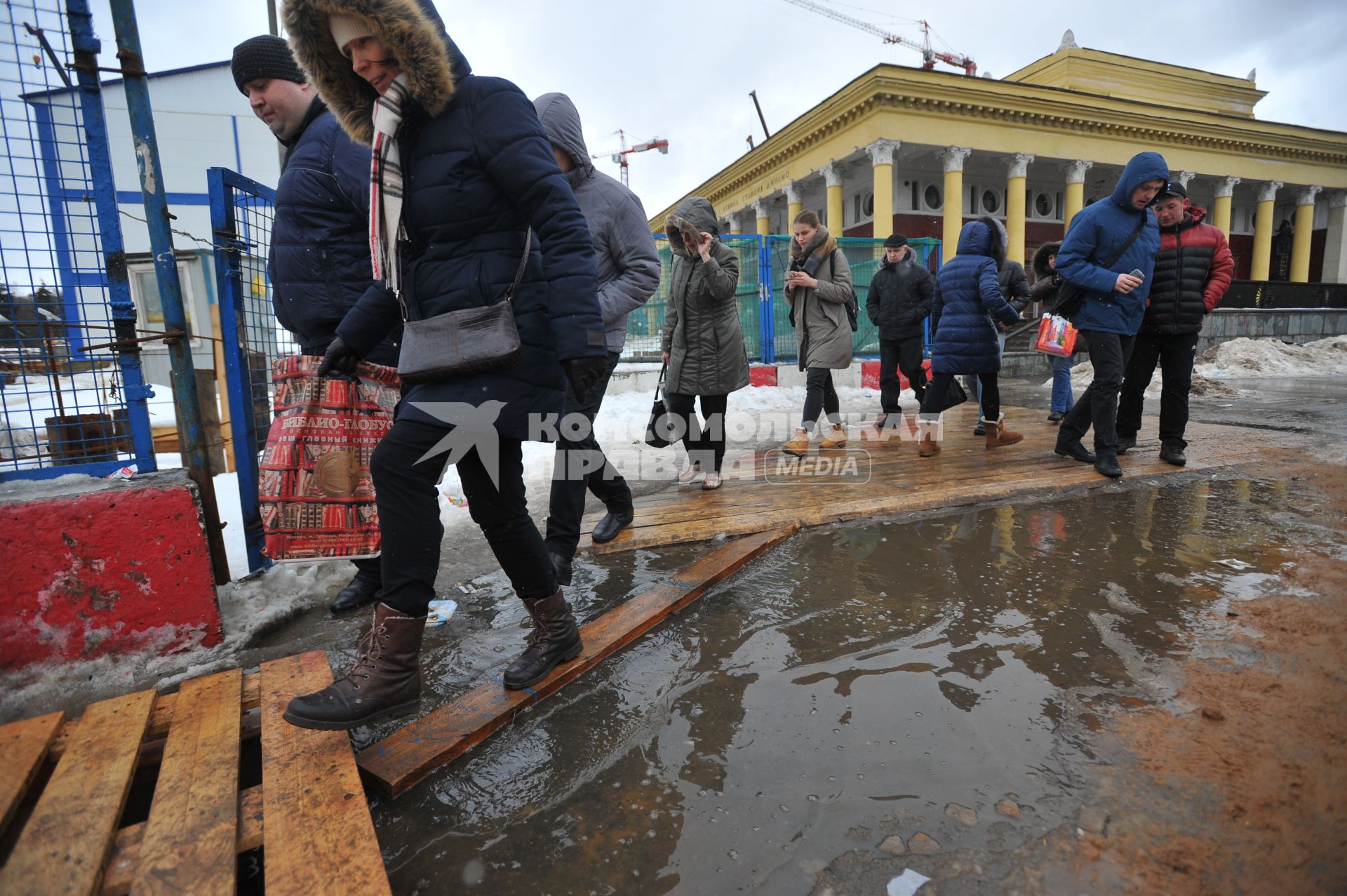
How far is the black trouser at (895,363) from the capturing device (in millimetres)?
6176

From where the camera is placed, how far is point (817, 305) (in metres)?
5.40

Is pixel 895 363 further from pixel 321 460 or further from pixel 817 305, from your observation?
pixel 321 460

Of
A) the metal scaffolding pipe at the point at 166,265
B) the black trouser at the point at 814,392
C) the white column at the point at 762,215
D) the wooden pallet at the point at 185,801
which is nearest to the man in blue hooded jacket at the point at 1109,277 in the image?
the black trouser at the point at 814,392

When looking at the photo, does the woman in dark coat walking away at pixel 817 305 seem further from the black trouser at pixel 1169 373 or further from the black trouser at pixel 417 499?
the black trouser at pixel 417 499

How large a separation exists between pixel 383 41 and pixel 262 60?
1.31 meters

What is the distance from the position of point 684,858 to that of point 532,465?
4.12m

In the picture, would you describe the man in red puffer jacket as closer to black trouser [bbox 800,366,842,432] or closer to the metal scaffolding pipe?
black trouser [bbox 800,366,842,432]

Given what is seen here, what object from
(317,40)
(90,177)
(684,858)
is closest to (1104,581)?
(684,858)

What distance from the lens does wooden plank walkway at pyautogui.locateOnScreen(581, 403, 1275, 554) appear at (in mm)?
3596

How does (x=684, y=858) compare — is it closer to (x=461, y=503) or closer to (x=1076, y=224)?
(x=461, y=503)

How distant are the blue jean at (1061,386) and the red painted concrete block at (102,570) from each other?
6.99 meters

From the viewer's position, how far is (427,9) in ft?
5.50

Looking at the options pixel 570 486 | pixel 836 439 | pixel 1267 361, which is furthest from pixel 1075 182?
pixel 570 486

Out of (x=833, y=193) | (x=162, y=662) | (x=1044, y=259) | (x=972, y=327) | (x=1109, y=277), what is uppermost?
(x=833, y=193)
